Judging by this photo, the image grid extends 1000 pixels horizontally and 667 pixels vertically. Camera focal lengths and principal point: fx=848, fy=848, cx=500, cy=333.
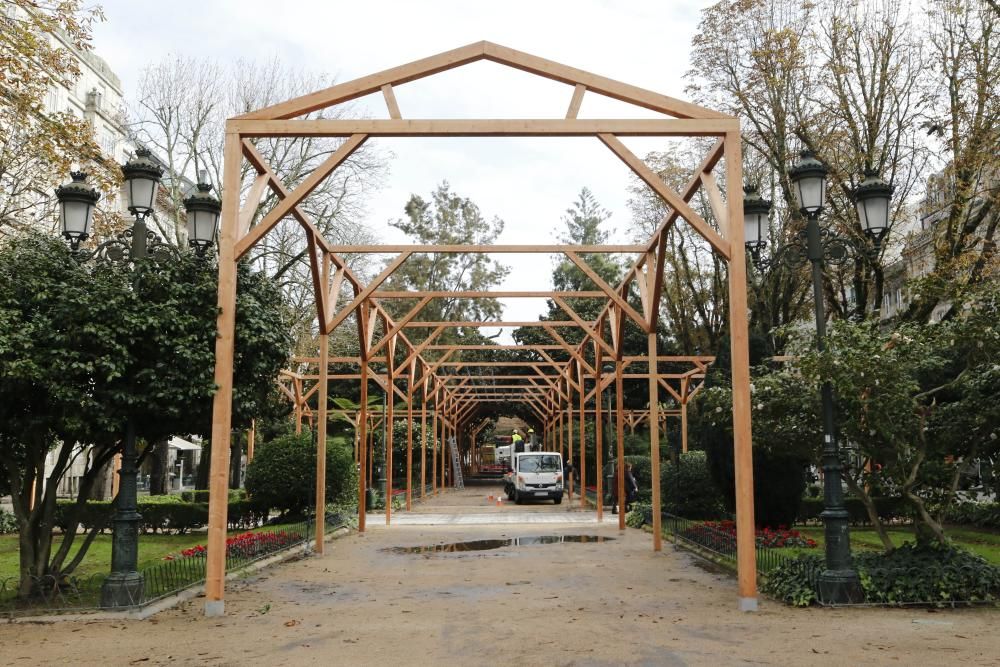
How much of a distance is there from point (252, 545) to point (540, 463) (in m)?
20.3

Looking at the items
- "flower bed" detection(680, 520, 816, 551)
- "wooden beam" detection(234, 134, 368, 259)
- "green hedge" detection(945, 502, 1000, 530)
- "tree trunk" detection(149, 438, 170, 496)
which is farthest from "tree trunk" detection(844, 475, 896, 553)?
"tree trunk" detection(149, 438, 170, 496)

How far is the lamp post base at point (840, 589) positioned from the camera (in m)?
8.73

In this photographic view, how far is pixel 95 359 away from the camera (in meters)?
8.33

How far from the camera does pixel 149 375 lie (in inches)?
338

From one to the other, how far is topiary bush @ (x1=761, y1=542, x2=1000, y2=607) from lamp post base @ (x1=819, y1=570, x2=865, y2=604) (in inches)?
4.3

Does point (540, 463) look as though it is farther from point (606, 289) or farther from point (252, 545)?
point (252, 545)

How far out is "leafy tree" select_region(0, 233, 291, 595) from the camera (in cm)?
827

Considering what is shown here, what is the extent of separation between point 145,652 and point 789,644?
531cm

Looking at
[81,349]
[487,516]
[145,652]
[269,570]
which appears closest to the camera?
[145,652]

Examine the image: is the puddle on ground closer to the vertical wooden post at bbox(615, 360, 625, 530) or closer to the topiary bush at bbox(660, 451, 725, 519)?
the vertical wooden post at bbox(615, 360, 625, 530)

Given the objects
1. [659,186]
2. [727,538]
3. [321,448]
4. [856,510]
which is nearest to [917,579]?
[727,538]

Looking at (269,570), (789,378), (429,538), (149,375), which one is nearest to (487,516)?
(429,538)

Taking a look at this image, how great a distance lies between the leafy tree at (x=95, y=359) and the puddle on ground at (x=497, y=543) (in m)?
6.46

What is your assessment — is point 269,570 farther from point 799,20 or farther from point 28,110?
point 799,20
